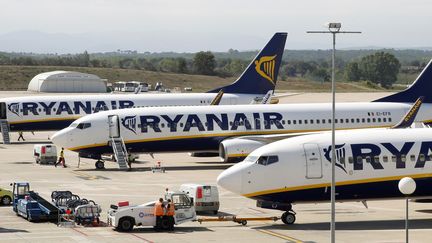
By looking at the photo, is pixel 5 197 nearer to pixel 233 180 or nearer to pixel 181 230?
pixel 181 230

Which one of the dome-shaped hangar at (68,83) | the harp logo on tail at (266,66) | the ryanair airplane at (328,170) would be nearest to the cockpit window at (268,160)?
the ryanair airplane at (328,170)

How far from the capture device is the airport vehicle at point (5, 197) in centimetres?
5597

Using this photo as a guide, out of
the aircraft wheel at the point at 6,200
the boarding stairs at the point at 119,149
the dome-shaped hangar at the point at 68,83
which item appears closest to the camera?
the aircraft wheel at the point at 6,200

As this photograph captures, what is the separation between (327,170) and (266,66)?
49.6m

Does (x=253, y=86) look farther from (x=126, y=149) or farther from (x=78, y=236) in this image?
(x=78, y=236)

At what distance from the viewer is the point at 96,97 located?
9262 centimetres

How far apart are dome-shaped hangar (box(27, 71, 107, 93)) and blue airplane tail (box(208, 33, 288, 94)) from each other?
90801 mm

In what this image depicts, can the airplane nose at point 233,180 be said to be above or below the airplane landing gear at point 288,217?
above

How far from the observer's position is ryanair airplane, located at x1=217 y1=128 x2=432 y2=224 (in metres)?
47.8

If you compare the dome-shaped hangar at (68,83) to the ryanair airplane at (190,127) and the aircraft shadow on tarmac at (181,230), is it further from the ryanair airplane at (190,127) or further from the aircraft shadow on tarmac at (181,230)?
the aircraft shadow on tarmac at (181,230)

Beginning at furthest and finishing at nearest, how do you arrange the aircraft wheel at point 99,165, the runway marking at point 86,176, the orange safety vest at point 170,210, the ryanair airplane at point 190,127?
the aircraft wheel at point 99,165
the ryanair airplane at point 190,127
the runway marking at point 86,176
the orange safety vest at point 170,210

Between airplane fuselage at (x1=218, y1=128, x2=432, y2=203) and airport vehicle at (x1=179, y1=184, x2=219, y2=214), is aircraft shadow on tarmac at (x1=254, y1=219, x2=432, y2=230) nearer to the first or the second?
airplane fuselage at (x1=218, y1=128, x2=432, y2=203)

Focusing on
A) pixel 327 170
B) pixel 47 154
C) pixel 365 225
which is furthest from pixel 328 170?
pixel 47 154

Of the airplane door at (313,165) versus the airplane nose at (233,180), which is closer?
the airplane door at (313,165)
